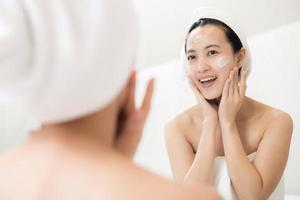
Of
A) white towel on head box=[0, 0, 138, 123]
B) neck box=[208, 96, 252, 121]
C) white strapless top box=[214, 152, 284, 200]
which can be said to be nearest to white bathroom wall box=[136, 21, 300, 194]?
neck box=[208, 96, 252, 121]

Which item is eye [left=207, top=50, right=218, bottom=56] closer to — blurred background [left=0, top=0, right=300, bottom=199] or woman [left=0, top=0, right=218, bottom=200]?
blurred background [left=0, top=0, right=300, bottom=199]

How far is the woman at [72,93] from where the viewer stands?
1.43 feet

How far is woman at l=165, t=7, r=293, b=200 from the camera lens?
104 cm

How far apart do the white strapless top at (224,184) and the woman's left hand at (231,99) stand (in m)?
0.12

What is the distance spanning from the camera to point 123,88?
0.49 metres

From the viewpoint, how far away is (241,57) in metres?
1.19

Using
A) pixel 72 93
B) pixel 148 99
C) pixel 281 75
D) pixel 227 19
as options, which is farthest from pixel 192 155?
pixel 72 93

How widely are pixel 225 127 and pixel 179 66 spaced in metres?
0.86

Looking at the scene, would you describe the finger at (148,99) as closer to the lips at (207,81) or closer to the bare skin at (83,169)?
the bare skin at (83,169)

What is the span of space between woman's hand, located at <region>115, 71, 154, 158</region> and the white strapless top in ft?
1.87

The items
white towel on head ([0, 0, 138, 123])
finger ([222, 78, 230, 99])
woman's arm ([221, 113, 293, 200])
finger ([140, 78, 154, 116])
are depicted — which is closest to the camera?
white towel on head ([0, 0, 138, 123])

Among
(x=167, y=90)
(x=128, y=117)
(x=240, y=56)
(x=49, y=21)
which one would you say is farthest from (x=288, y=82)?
(x=49, y=21)

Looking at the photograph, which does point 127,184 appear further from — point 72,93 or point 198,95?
point 198,95

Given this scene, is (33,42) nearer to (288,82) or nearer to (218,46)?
(218,46)
